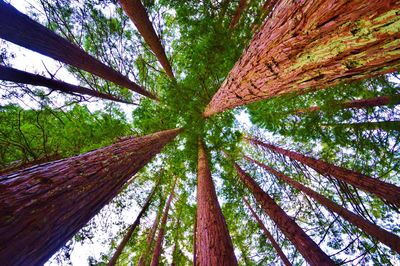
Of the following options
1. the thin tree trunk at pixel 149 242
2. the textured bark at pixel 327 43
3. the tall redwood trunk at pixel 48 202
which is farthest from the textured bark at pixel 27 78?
the thin tree trunk at pixel 149 242

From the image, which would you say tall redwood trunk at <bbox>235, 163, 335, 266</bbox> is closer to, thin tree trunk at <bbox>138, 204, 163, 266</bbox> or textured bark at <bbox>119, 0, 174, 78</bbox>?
thin tree trunk at <bbox>138, 204, 163, 266</bbox>

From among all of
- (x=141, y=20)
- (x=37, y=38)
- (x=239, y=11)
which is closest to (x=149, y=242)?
(x=37, y=38)

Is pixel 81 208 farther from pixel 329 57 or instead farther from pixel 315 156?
pixel 315 156

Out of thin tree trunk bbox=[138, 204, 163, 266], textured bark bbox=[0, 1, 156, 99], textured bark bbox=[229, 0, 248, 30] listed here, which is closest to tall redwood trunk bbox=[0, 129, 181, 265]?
textured bark bbox=[0, 1, 156, 99]

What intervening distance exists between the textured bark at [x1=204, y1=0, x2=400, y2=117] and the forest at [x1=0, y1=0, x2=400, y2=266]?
0.03 ft

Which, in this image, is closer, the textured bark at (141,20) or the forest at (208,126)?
the forest at (208,126)

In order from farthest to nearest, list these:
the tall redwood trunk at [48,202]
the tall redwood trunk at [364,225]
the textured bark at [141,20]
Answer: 1. the textured bark at [141,20]
2. the tall redwood trunk at [364,225]
3. the tall redwood trunk at [48,202]

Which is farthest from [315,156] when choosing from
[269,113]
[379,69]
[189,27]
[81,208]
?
[81,208]

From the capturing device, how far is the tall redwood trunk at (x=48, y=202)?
1.39m

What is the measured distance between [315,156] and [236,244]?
5561 millimetres

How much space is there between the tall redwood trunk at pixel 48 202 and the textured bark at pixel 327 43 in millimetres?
2266

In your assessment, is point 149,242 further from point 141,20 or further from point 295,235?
point 141,20

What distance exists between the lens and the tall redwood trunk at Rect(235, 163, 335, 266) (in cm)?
490

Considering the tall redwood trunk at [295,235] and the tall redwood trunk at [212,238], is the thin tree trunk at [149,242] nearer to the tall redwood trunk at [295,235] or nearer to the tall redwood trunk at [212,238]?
the tall redwood trunk at [295,235]
